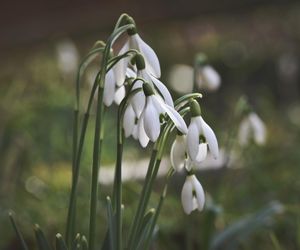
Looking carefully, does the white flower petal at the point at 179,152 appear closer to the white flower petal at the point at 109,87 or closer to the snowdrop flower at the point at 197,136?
the snowdrop flower at the point at 197,136

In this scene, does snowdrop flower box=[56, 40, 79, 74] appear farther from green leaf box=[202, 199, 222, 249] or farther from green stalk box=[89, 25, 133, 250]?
green stalk box=[89, 25, 133, 250]

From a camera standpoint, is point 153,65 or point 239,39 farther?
point 239,39

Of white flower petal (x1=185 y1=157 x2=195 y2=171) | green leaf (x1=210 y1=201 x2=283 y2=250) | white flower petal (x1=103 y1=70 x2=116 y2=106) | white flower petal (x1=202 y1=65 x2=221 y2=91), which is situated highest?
white flower petal (x1=202 y1=65 x2=221 y2=91)

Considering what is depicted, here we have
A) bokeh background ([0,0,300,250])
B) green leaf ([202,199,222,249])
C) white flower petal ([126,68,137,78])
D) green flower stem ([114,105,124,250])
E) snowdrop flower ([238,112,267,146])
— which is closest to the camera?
green flower stem ([114,105,124,250])

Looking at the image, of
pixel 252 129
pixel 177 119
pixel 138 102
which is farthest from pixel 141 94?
pixel 252 129

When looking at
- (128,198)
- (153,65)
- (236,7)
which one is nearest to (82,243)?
(153,65)

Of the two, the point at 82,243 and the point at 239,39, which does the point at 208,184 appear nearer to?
the point at 82,243

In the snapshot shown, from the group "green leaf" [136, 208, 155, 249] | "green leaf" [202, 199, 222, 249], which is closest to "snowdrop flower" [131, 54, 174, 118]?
"green leaf" [136, 208, 155, 249]
